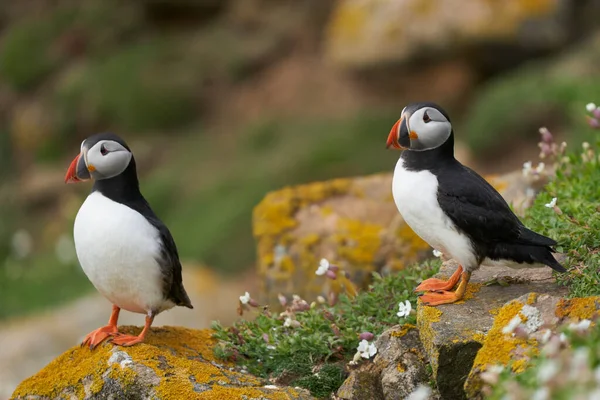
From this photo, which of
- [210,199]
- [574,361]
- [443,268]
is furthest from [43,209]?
[574,361]

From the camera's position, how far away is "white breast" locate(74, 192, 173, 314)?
4.70 metres

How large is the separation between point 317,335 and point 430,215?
1.02 meters

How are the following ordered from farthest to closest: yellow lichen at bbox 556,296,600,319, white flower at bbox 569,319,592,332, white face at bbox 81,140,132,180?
white face at bbox 81,140,132,180 → yellow lichen at bbox 556,296,600,319 → white flower at bbox 569,319,592,332

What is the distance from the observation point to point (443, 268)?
206 inches

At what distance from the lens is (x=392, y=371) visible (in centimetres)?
441

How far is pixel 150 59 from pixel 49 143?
93.2 inches

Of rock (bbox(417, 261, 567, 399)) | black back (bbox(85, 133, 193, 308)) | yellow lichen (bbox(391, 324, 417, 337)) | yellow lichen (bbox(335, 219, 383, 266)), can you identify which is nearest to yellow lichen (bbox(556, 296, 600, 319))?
rock (bbox(417, 261, 567, 399))

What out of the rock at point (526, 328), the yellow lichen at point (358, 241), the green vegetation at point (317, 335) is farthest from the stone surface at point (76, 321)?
the rock at point (526, 328)

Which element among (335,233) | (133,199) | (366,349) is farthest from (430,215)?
(335,233)

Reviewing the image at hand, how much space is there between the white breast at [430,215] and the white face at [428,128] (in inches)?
6.0

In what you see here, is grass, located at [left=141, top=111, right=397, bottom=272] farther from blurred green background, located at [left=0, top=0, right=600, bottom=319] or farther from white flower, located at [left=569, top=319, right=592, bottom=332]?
white flower, located at [left=569, top=319, right=592, bottom=332]

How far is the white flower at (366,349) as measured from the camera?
181 inches

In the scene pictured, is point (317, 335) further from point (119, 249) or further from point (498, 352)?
point (498, 352)

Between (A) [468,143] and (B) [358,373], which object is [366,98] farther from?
(B) [358,373]
